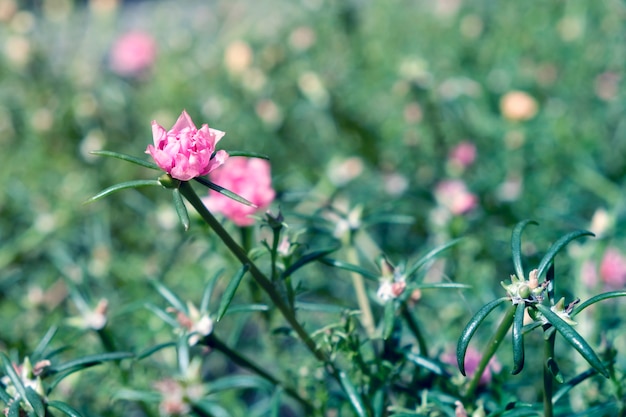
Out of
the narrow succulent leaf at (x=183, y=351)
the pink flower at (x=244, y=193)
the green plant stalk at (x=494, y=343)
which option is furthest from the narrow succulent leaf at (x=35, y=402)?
the green plant stalk at (x=494, y=343)

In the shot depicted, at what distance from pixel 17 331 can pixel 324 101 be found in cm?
113

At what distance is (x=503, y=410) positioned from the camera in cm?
79

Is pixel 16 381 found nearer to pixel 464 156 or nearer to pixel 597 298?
pixel 597 298

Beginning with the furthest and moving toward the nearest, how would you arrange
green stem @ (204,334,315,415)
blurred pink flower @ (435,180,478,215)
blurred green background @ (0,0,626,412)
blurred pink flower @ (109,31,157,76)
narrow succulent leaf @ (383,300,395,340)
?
blurred pink flower @ (109,31,157,76) < blurred green background @ (0,0,626,412) < blurred pink flower @ (435,180,478,215) < green stem @ (204,334,315,415) < narrow succulent leaf @ (383,300,395,340)

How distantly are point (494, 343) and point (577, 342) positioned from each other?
14 cm

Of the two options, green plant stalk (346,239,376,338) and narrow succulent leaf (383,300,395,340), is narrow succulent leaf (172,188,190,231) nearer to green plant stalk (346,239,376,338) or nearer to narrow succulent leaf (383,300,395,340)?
narrow succulent leaf (383,300,395,340)

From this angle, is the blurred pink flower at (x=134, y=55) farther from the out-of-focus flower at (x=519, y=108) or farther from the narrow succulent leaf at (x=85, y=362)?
the narrow succulent leaf at (x=85, y=362)

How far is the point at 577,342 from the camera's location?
0.63 m

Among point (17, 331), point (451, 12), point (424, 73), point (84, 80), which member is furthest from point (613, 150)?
point (84, 80)

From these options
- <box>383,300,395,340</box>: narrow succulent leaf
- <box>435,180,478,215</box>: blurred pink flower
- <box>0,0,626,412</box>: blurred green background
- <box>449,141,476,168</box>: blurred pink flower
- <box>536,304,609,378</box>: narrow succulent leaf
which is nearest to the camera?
<box>536,304,609,378</box>: narrow succulent leaf

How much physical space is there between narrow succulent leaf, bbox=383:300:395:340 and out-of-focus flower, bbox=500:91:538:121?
48.5 inches

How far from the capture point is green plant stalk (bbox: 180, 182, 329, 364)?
70 cm

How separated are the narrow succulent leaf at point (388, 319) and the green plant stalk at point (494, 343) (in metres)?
0.12

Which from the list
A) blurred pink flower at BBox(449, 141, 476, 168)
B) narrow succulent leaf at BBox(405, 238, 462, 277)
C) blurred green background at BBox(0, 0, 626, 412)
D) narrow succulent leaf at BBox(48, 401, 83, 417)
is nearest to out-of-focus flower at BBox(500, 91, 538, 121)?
blurred green background at BBox(0, 0, 626, 412)
